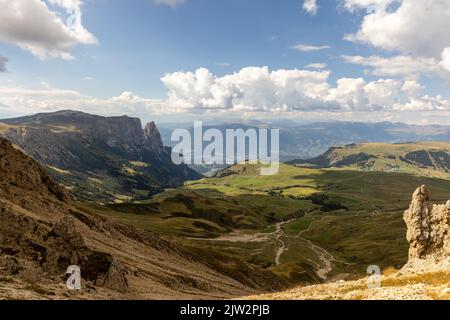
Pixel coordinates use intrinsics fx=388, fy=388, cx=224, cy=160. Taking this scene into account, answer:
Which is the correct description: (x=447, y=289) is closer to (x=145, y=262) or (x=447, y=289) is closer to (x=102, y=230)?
(x=145, y=262)

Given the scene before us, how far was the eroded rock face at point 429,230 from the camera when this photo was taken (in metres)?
56.4

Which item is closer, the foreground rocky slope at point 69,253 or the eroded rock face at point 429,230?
the foreground rocky slope at point 69,253

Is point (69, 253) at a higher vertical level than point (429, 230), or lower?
lower

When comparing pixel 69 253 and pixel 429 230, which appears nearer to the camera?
pixel 69 253

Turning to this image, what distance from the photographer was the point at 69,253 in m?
56.2

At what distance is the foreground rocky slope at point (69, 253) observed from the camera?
152ft

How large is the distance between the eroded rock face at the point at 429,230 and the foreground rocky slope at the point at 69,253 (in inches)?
1497

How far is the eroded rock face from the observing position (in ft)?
185

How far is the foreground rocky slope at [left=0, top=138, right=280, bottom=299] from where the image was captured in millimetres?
46381

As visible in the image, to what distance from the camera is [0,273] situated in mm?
42938

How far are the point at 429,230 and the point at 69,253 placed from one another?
2090 inches

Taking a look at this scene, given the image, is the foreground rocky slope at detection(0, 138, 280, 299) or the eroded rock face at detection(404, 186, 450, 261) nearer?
the foreground rocky slope at detection(0, 138, 280, 299)

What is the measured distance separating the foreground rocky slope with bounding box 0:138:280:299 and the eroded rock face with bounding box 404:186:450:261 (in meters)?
38.0
